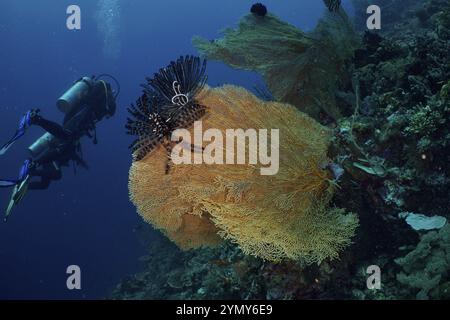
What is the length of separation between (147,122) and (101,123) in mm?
68887

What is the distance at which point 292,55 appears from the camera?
595 cm

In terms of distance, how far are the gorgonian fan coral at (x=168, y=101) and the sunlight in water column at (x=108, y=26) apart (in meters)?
75.1

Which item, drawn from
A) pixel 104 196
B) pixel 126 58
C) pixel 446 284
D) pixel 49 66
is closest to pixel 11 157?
pixel 104 196

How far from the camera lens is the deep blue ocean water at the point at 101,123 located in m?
39.2

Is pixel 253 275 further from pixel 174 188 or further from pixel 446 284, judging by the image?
pixel 446 284

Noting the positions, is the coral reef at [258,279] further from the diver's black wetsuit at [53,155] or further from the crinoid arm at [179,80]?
the diver's black wetsuit at [53,155]

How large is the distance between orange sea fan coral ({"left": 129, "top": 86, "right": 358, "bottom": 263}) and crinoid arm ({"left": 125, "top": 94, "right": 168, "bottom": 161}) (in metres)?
0.37

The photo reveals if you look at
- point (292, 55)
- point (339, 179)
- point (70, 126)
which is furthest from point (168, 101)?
point (70, 126)

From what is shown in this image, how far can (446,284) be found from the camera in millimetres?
3797

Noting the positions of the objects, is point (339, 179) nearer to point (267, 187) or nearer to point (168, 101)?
point (267, 187)

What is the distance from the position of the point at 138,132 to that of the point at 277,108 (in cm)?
160

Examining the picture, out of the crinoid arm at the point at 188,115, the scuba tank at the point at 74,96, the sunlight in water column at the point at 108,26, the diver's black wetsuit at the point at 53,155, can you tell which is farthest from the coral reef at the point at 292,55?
the sunlight in water column at the point at 108,26

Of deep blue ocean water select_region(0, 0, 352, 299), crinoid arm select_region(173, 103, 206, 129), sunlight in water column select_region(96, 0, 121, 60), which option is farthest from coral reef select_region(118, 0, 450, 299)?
sunlight in water column select_region(96, 0, 121, 60)

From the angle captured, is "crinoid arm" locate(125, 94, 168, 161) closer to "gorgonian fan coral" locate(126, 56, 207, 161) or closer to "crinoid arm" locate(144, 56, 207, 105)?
"gorgonian fan coral" locate(126, 56, 207, 161)
